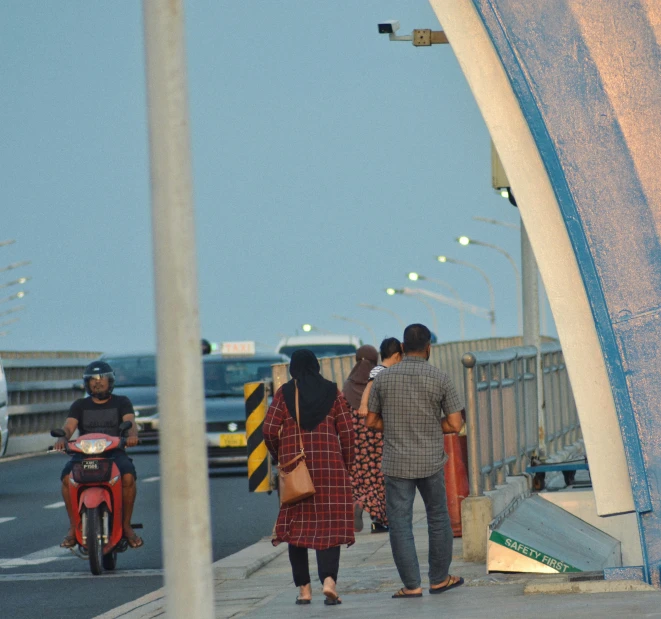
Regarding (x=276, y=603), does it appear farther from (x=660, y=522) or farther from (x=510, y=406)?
(x=510, y=406)

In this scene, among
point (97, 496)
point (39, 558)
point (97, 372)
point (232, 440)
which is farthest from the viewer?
point (232, 440)

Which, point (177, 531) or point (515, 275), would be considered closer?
point (177, 531)

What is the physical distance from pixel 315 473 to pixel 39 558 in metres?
4.29

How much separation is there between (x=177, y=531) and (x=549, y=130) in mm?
5719

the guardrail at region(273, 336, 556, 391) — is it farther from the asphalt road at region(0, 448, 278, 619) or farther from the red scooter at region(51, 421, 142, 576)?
the red scooter at region(51, 421, 142, 576)

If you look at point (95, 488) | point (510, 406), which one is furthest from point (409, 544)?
point (510, 406)

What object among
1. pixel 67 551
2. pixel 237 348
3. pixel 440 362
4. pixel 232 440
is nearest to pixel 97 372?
pixel 67 551

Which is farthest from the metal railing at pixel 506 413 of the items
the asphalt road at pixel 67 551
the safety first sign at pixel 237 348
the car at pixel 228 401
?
the safety first sign at pixel 237 348

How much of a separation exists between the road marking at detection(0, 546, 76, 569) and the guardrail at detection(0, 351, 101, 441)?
41.3ft

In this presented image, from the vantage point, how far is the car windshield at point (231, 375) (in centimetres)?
2392

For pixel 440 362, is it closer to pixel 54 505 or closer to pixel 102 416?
pixel 54 505

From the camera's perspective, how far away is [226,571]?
11250 mm

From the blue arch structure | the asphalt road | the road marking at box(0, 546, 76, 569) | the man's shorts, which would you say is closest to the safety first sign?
the asphalt road

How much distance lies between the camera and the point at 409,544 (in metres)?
9.26
